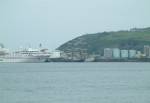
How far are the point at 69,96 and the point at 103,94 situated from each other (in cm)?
322

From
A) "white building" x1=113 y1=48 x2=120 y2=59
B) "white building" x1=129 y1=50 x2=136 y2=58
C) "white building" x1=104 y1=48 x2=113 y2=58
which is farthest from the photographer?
"white building" x1=104 y1=48 x2=113 y2=58

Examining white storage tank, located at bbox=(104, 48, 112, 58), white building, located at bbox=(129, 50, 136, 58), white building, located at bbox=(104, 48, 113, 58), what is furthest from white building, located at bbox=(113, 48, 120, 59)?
white building, located at bbox=(129, 50, 136, 58)

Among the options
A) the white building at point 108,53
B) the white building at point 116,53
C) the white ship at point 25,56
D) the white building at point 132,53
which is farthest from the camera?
the white building at point 108,53

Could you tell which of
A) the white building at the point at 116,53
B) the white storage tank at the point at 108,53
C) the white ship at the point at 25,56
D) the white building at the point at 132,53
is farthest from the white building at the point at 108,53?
the white ship at the point at 25,56

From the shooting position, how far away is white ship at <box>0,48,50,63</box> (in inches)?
5816

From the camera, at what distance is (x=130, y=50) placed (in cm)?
17775

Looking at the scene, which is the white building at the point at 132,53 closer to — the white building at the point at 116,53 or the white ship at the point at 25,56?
the white building at the point at 116,53

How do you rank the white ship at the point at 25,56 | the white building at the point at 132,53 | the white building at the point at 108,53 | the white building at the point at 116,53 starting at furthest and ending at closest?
1. the white building at the point at 108,53
2. the white building at the point at 116,53
3. the white building at the point at 132,53
4. the white ship at the point at 25,56

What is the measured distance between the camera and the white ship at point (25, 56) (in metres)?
148

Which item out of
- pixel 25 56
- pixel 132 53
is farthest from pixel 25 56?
pixel 132 53

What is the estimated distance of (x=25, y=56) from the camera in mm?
148250

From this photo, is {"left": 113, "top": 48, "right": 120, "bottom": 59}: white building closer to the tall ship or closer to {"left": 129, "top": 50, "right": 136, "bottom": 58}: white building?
{"left": 129, "top": 50, "right": 136, "bottom": 58}: white building

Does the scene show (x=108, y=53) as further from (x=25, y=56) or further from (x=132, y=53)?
(x=25, y=56)

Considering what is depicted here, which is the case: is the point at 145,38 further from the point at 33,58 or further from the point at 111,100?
the point at 111,100
